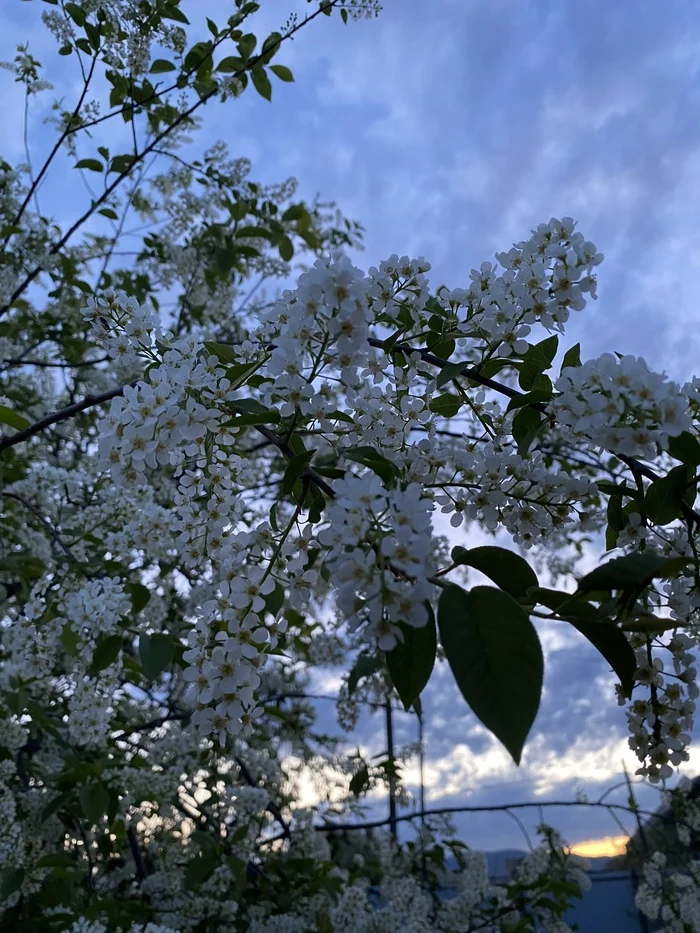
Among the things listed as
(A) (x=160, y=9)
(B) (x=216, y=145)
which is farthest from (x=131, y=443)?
(B) (x=216, y=145)

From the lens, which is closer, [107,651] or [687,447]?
[687,447]

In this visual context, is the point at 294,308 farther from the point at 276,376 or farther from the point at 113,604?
the point at 113,604

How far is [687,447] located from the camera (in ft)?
2.90

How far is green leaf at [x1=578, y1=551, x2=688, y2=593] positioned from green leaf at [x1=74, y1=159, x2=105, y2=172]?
9.95 feet

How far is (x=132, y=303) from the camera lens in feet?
4.11

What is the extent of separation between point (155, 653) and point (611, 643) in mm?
1029

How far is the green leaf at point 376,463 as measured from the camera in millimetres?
861

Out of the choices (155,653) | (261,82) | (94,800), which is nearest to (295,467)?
(155,653)

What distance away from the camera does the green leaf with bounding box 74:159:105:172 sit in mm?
3031

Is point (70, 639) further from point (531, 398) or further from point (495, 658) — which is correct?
point (495, 658)

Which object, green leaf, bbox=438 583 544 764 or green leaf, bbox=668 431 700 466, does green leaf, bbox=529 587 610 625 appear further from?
green leaf, bbox=668 431 700 466

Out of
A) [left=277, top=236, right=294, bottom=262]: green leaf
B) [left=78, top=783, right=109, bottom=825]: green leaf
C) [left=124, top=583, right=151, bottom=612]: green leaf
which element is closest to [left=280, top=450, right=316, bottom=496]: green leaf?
[left=124, top=583, right=151, bottom=612]: green leaf

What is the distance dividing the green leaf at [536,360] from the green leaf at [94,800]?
157cm

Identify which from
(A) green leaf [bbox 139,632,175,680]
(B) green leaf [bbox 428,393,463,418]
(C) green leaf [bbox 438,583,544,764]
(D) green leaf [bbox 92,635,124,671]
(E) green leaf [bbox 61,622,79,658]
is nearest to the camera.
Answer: (C) green leaf [bbox 438,583,544,764]
